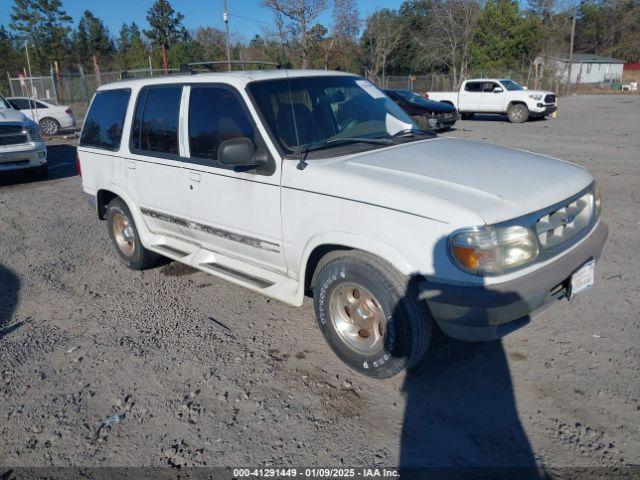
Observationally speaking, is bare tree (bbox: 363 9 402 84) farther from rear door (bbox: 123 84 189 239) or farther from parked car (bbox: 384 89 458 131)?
rear door (bbox: 123 84 189 239)

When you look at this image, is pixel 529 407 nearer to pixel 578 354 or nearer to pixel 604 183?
pixel 578 354

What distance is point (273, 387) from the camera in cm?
345

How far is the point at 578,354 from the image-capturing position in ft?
12.0

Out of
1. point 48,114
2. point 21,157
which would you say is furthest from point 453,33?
point 21,157

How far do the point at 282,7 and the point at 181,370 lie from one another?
33.6m

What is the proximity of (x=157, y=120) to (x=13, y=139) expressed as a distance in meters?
7.72

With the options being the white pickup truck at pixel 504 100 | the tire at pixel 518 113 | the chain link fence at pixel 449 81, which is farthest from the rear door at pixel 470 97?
the chain link fence at pixel 449 81

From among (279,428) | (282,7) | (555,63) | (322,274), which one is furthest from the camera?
(555,63)

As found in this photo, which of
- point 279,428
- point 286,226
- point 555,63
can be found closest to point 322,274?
point 286,226

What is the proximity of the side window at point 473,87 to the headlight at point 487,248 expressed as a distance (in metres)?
21.8

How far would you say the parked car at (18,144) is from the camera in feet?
34.5

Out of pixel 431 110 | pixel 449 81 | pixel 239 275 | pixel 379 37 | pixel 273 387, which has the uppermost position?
pixel 379 37

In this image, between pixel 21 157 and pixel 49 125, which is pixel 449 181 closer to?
pixel 21 157

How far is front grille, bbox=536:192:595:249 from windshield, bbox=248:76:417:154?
141cm
